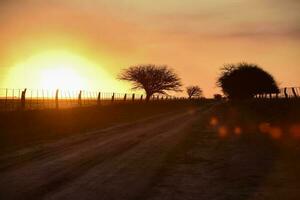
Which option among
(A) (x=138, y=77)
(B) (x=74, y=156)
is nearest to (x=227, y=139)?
(B) (x=74, y=156)

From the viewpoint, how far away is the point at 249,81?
76812mm

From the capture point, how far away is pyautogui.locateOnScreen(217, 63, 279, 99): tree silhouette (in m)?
76.2

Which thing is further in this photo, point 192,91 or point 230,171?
point 192,91

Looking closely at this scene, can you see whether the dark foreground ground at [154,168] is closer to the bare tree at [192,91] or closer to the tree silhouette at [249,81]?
the tree silhouette at [249,81]

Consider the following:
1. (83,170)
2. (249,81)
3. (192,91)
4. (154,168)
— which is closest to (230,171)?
(154,168)

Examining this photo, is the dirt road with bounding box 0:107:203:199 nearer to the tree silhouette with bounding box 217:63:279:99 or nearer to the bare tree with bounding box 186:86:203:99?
the tree silhouette with bounding box 217:63:279:99

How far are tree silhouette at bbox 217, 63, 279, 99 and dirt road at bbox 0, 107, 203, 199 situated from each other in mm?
65583

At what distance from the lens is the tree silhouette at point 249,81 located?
250ft

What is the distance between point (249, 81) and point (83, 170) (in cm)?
7161

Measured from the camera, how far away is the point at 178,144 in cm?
1405

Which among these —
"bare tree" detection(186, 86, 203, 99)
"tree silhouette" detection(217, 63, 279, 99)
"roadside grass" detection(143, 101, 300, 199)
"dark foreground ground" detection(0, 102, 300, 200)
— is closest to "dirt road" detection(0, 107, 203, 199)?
"dark foreground ground" detection(0, 102, 300, 200)

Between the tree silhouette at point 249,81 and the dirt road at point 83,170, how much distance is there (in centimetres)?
6558

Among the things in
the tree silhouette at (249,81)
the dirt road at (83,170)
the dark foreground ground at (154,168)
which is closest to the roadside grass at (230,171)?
the dark foreground ground at (154,168)

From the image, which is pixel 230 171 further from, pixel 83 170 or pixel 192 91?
pixel 192 91
